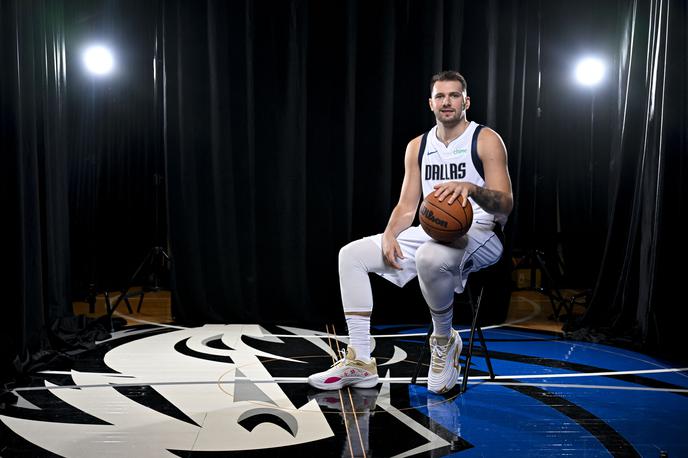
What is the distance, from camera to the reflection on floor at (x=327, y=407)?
215 centimetres

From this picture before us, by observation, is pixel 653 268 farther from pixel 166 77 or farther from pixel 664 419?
pixel 166 77

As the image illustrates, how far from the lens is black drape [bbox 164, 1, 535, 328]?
173 inches

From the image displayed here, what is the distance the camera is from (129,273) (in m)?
5.45

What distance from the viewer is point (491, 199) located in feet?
8.75

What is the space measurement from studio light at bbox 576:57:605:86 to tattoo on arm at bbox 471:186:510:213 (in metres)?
2.70

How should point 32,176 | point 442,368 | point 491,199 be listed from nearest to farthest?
1. point 491,199
2. point 442,368
3. point 32,176

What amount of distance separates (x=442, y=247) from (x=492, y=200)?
0.26 m

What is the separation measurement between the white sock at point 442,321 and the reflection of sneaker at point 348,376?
1.01ft

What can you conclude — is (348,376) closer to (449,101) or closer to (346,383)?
(346,383)

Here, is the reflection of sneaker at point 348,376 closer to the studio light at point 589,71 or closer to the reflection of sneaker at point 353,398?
the reflection of sneaker at point 353,398

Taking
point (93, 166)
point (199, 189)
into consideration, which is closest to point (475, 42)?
point (199, 189)

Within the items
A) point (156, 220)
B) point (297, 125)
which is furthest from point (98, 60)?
point (297, 125)

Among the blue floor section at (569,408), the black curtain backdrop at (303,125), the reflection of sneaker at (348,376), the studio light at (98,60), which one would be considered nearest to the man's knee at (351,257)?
the reflection of sneaker at (348,376)

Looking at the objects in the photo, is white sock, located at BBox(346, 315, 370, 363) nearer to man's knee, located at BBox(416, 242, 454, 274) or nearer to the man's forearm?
man's knee, located at BBox(416, 242, 454, 274)
